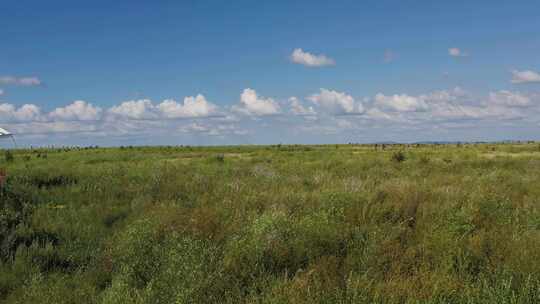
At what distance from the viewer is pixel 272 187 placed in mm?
11219

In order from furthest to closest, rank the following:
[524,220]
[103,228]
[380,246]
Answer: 1. [103,228]
2. [524,220]
3. [380,246]

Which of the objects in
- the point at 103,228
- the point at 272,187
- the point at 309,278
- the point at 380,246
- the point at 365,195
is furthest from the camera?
the point at 272,187

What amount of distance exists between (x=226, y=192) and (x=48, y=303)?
5431 millimetres

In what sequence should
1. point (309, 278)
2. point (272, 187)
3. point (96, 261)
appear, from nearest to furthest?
point (309, 278)
point (96, 261)
point (272, 187)

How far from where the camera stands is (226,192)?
401 inches

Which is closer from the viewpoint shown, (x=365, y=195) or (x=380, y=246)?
(x=380, y=246)

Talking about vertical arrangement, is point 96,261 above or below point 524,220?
below

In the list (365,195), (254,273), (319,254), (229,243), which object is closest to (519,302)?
(319,254)

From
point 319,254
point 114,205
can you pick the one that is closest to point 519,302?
point 319,254

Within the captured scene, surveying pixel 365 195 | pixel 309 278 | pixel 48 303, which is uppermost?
pixel 365 195

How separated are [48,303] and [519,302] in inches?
203

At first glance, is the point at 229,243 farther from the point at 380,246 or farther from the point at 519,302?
the point at 519,302

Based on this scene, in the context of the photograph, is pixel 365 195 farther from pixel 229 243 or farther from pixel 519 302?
pixel 519 302

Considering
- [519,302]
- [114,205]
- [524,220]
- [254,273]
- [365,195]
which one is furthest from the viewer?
[114,205]
